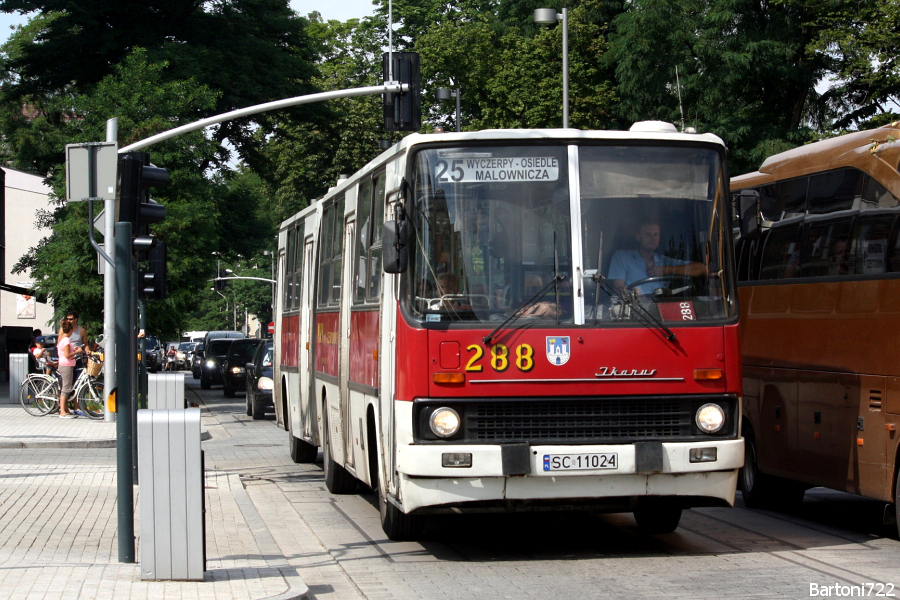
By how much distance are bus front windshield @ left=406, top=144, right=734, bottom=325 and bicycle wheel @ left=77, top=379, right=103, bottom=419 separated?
18.7 meters

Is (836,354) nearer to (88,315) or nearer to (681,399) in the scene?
(681,399)

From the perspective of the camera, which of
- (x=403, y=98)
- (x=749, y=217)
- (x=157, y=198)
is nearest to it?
(x=749, y=217)

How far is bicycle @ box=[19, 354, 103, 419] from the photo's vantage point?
26297mm

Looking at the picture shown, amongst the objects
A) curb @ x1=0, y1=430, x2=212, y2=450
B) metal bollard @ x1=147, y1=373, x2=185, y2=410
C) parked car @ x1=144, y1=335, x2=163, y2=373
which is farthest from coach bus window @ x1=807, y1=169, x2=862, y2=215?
parked car @ x1=144, y1=335, x2=163, y2=373

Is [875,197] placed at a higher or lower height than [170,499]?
higher

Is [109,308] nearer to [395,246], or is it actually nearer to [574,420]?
[395,246]

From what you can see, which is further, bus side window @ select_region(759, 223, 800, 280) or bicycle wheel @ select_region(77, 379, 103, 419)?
bicycle wheel @ select_region(77, 379, 103, 419)

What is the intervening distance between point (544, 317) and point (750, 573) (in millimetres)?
2285

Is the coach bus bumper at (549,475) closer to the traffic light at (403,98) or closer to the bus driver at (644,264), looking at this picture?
the bus driver at (644,264)

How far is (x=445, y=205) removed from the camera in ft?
30.2

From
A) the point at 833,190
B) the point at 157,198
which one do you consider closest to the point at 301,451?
the point at 833,190

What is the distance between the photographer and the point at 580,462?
8.89 meters

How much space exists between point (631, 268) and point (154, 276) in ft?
26.9

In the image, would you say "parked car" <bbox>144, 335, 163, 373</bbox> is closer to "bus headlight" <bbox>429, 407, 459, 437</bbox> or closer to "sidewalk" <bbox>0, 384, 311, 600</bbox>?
"sidewalk" <bbox>0, 384, 311, 600</bbox>
